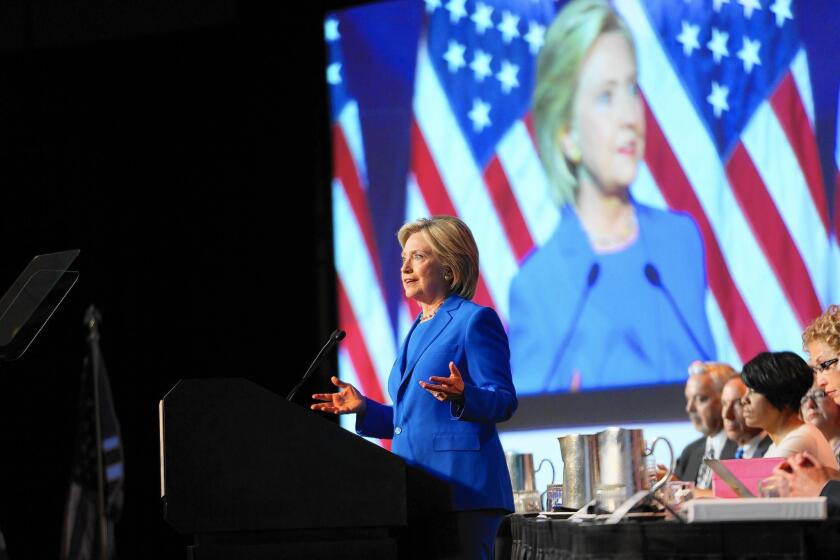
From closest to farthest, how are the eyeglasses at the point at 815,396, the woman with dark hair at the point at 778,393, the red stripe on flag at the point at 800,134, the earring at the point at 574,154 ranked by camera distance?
the woman with dark hair at the point at 778,393, the eyeglasses at the point at 815,396, the red stripe on flag at the point at 800,134, the earring at the point at 574,154

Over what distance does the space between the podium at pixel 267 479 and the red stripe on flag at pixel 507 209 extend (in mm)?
3231

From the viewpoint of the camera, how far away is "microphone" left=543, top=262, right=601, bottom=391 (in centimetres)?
541

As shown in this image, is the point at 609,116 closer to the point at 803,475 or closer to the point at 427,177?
the point at 427,177

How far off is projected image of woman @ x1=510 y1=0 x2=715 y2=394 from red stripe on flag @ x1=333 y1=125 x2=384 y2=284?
827mm

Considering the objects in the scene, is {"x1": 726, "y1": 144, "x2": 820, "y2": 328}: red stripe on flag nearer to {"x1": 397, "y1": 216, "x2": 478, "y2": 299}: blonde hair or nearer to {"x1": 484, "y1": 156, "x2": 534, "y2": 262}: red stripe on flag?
{"x1": 484, "y1": 156, "x2": 534, "y2": 262}: red stripe on flag

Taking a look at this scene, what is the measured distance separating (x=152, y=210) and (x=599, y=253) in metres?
2.43

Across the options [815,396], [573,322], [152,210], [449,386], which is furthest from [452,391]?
[152,210]

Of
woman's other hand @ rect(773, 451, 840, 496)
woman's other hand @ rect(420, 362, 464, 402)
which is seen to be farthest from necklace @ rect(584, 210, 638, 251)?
woman's other hand @ rect(773, 451, 840, 496)

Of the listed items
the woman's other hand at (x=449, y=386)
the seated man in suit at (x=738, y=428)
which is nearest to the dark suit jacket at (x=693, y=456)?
the seated man in suit at (x=738, y=428)

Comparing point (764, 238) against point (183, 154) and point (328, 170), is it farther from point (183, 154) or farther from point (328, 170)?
point (183, 154)

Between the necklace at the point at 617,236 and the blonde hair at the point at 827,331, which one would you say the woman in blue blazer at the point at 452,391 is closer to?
the blonde hair at the point at 827,331

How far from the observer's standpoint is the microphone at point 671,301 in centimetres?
519

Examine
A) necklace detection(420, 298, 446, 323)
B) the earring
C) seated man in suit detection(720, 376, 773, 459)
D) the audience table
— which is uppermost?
the earring

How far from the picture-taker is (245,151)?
6.30 m
